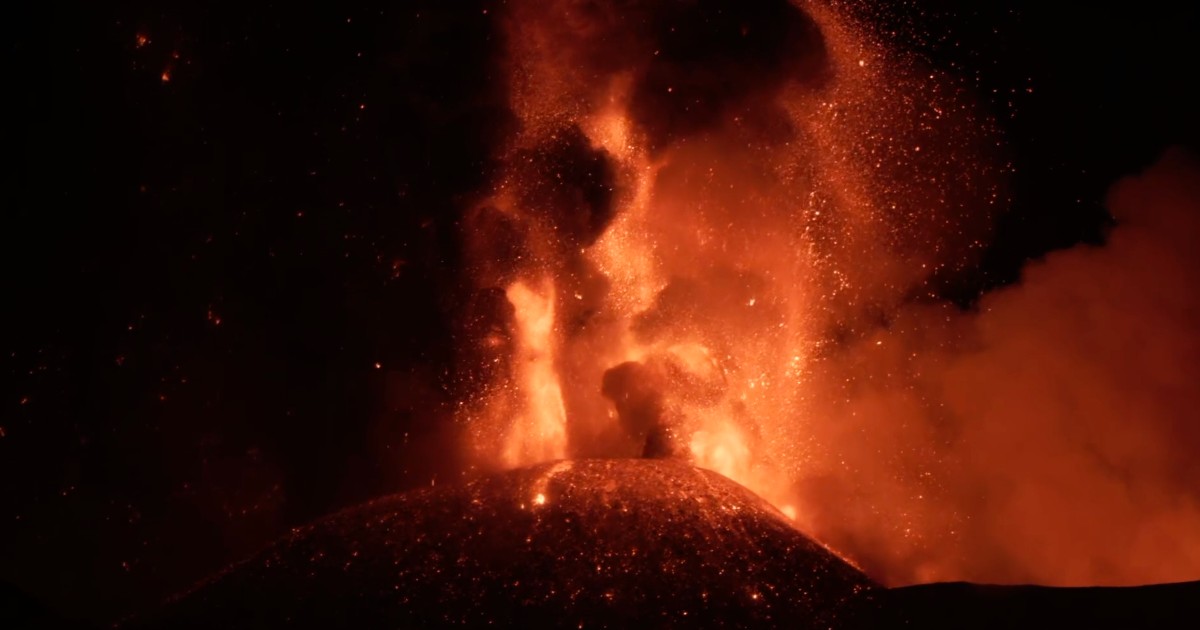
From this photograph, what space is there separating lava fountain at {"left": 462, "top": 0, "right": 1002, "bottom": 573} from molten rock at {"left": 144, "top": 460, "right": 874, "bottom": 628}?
2.64m

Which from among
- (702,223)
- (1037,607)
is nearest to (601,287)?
(702,223)

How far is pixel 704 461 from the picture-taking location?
20.4 ft

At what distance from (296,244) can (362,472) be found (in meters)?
1.54

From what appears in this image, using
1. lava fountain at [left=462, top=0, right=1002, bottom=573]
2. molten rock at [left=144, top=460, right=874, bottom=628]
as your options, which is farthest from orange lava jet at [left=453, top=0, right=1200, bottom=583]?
molten rock at [left=144, top=460, right=874, bottom=628]

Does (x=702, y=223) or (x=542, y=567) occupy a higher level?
(x=702, y=223)

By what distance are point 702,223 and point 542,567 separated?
4.04m

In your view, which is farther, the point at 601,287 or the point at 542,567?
the point at 601,287

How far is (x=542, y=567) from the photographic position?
9.66 ft

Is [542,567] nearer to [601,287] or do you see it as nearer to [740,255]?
[601,287]

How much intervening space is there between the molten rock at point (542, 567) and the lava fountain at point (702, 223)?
8.65ft

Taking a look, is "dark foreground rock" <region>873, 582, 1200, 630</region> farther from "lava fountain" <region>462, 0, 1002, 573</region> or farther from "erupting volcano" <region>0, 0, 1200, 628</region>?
"lava fountain" <region>462, 0, 1002, 573</region>

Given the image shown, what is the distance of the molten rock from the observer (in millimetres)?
2756

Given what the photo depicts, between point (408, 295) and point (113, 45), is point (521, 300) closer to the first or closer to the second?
point (408, 295)

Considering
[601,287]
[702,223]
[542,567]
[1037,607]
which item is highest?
[702,223]
